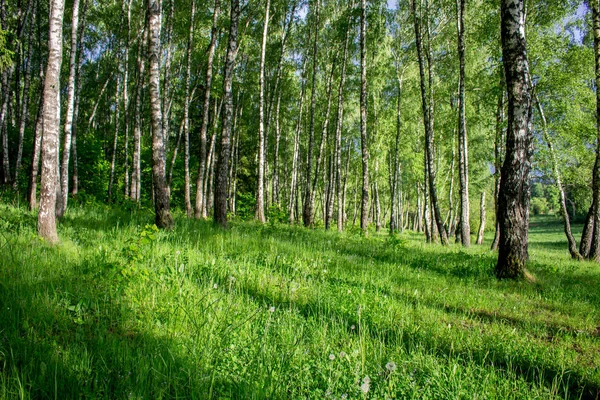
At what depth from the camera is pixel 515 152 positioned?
20.9ft

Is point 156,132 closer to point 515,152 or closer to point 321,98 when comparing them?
point 515,152

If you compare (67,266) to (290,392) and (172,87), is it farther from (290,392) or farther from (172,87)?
(172,87)

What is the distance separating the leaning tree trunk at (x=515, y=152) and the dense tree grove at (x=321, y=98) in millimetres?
25

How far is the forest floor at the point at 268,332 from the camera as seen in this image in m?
2.11

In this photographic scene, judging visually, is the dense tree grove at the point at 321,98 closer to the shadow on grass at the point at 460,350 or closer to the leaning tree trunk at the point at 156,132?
the leaning tree trunk at the point at 156,132

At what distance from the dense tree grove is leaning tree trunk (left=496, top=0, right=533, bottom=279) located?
0.08ft

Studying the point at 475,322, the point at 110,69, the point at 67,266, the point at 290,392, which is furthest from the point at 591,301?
the point at 110,69

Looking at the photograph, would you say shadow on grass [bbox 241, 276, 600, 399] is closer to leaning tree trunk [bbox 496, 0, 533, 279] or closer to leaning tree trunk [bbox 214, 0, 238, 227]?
leaning tree trunk [bbox 496, 0, 533, 279]

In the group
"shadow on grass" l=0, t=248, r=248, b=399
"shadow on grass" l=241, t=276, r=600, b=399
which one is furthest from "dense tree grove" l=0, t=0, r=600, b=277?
"shadow on grass" l=241, t=276, r=600, b=399

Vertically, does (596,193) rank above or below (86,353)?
above

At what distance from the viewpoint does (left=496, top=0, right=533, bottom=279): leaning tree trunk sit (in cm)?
633

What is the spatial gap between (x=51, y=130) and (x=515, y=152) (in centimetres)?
864

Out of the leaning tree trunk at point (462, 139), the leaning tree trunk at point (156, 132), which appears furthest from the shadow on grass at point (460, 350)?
the leaning tree trunk at point (462, 139)

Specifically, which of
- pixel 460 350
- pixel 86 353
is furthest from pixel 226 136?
pixel 460 350
